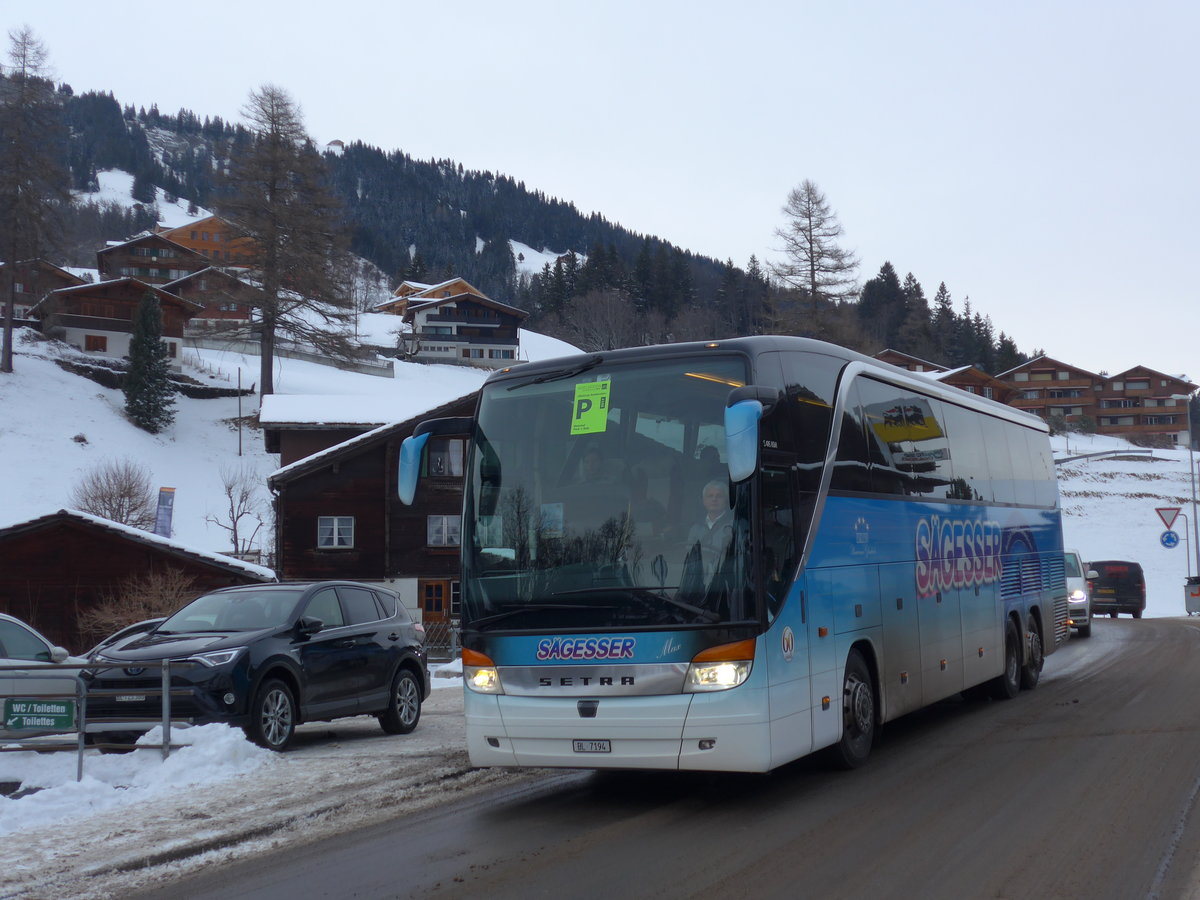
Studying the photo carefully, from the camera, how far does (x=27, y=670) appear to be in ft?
35.3

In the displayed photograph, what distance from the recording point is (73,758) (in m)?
10.8

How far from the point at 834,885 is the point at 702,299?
5378 inches

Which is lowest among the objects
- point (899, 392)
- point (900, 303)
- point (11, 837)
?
point (11, 837)

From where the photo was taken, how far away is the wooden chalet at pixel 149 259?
120500 millimetres

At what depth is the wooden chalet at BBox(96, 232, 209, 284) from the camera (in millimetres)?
120500

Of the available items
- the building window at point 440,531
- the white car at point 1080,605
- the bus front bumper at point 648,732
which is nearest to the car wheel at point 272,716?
the bus front bumper at point 648,732

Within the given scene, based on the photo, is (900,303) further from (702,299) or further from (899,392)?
(899,392)

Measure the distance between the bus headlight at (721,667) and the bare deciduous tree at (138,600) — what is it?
78.2 feet

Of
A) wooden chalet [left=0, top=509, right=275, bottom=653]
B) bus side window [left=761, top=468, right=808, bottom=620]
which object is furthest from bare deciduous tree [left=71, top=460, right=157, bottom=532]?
bus side window [left=761, top=468, right=808, bottom=620]

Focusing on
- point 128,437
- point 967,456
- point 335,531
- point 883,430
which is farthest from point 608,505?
point 128,437

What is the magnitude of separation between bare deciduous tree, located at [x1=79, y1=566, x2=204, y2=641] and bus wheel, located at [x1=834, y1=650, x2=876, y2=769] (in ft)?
75.2

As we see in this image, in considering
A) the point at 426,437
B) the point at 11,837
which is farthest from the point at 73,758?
the point at 426,437

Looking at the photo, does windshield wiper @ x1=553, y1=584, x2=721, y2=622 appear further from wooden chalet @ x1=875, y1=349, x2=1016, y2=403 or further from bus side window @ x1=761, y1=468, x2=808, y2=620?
wooden chalet @ x1=875, y1=349, x2=1016, y2=403

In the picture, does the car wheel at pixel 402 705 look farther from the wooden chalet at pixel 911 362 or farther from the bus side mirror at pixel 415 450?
the wooden chalet at pixel 911 362
